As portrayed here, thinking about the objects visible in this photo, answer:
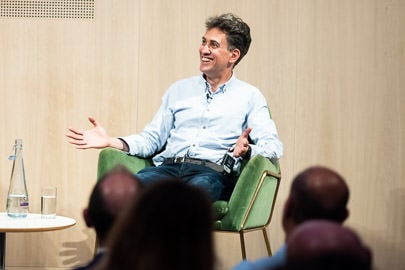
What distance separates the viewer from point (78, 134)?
12.3 ft

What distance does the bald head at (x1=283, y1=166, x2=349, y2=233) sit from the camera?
→ 1.65 meters

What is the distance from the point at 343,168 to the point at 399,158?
381 millimetres

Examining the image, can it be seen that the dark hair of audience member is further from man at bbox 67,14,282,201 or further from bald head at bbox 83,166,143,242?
man at bbox 67,14,282,201

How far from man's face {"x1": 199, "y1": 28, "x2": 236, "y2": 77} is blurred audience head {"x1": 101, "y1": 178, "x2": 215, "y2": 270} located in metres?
2.99

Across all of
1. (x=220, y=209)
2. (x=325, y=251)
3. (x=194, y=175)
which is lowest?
(x=220, y=209)

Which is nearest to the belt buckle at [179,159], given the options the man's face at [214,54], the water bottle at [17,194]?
the man's face at [214,54]

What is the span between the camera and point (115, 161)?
12.6ft

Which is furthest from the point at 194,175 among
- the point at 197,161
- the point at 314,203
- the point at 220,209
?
the point at 314,203

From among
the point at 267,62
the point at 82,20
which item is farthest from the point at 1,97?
the point at 267,62

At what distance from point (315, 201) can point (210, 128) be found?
2387 mm

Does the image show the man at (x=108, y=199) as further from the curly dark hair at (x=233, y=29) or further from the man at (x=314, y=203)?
the curly dark hair at (x=233, y=29)

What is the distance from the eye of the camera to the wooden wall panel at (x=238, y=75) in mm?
4797

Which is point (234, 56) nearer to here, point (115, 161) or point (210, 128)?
point (210, 128)

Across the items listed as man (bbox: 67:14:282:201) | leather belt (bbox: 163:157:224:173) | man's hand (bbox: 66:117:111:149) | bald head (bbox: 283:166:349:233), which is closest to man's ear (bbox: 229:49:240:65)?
man (bbox: 67:14:282:201)
